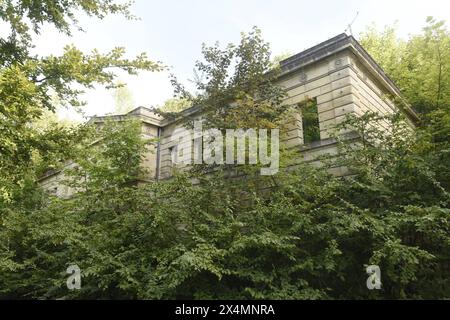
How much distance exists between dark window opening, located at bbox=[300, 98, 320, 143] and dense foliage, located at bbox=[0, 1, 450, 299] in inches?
66.6

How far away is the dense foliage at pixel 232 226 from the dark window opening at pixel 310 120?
1.69 metres

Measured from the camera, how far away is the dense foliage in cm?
510

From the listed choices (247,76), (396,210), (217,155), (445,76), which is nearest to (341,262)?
(396,210)

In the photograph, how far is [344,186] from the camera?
6.60 metres

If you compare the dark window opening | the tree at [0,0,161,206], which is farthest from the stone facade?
the tree at [0,0,161,206]

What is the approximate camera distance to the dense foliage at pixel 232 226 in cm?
510

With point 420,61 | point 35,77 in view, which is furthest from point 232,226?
point 420,61

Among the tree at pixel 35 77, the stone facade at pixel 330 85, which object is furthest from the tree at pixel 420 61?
the tree at pixel 35 77

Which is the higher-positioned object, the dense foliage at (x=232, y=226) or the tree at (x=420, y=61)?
the tree at (x=420, y=61)

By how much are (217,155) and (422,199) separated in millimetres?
5662

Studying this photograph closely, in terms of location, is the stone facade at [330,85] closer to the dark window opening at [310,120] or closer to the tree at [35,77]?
the dark window opening at [310,120]

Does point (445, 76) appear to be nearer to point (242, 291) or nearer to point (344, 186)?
point (344, 186)

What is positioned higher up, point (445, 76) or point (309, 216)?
point (445, 76)

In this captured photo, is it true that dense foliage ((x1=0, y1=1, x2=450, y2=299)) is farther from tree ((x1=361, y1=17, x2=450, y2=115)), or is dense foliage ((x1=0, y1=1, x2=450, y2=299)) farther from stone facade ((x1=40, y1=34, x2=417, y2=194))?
tree ((x1=361, y1=17, x2=450, y2=115))
